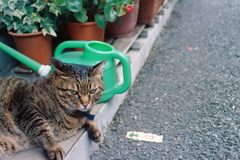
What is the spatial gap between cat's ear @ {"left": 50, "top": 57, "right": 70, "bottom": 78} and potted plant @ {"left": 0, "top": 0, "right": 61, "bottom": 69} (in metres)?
0.81

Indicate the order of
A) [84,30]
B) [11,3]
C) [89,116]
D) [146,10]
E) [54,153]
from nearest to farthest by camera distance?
1. [54,153]
2. [89,116]
3. [11,3]
4. [84,30]
5. [146,10]

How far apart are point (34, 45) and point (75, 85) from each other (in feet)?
3.20

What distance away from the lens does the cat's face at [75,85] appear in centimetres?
140

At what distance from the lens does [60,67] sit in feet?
4.59

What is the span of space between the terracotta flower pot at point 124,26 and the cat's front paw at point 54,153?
1.89m

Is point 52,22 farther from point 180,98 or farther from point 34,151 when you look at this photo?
point 180,98

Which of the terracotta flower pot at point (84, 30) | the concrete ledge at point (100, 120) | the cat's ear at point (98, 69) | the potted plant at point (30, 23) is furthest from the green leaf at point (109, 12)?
the cat's ear at point (98, 69)

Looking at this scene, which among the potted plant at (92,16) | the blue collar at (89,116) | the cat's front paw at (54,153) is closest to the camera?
the cat's front paw at (54,153)

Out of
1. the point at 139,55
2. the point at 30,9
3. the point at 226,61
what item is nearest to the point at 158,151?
the point at 139,55

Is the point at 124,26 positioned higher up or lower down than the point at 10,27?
lower down

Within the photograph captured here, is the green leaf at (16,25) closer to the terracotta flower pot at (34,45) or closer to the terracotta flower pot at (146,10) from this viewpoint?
the terracotta flower pot at (34,45)

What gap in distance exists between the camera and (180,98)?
2.42 metres

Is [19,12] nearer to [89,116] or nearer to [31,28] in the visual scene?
[31,28]

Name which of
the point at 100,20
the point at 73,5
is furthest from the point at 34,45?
the point at 100,20
